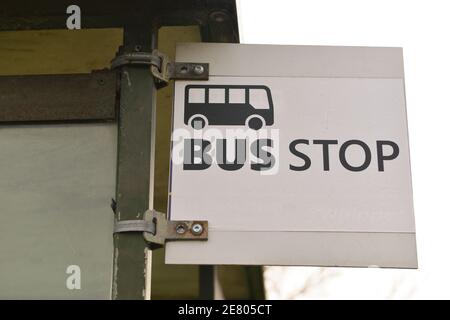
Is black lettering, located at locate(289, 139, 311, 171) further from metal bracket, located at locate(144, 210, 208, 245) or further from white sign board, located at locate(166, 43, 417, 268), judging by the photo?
metal bracket, located at locate(144, 210, 208, 245)

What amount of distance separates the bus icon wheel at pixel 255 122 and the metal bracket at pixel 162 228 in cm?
41

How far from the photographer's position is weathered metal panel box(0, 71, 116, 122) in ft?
9.27

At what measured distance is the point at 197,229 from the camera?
2615 millimetres

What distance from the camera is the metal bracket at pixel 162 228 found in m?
2.59

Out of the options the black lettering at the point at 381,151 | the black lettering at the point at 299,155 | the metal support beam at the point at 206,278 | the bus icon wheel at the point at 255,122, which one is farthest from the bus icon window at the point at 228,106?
the metal support beam at the point at 206,278

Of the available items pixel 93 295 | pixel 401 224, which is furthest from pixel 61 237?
pixel 401 224

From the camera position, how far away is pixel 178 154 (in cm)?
274

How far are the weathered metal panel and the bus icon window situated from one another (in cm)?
29

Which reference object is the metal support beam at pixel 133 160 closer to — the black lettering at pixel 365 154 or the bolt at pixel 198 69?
the bolt at pixel 198 69

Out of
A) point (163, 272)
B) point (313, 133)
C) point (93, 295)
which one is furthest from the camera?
point (163, 272)

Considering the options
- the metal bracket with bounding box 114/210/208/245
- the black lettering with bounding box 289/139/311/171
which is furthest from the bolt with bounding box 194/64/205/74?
the metal bracket with bounding box 114/210/208/245

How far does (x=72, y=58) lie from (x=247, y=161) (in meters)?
1.11

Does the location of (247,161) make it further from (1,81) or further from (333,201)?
(1,81)
